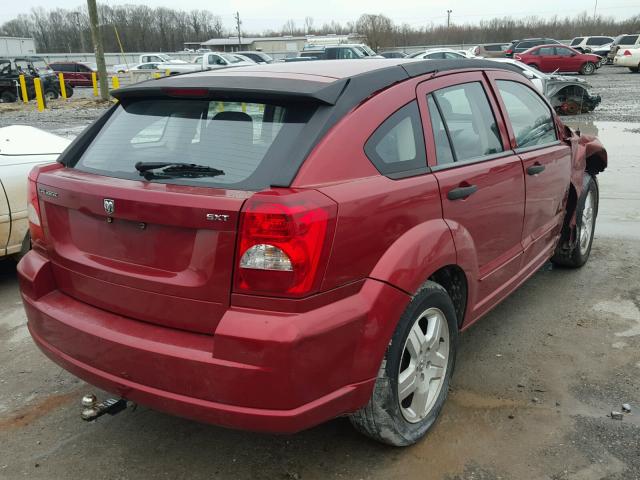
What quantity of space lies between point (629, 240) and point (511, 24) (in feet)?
292

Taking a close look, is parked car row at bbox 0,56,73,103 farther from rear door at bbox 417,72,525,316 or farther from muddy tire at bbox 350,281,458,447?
muddy tire at bbox 350,281,458,447

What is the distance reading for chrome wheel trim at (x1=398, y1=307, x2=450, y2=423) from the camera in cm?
262

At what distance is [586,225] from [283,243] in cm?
369

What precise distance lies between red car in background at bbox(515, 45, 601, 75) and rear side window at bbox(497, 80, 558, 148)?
89.1ft

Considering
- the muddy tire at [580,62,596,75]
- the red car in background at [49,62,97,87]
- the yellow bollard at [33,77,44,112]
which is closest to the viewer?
the yellow bollard at [33,77,44,112]

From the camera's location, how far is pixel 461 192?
2.83m

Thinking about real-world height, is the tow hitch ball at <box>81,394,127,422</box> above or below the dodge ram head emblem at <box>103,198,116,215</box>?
below

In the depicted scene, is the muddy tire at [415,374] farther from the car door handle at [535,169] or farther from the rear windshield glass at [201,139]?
the car door handle at [535,169]

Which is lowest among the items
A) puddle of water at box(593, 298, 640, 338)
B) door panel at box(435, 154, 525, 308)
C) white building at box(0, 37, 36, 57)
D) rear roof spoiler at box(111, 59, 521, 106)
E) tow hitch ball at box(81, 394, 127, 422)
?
puddle of water at box(593, 298, 640, 338)

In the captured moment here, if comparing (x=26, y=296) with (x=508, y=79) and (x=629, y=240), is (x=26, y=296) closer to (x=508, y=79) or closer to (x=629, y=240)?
(x=508, y=79)

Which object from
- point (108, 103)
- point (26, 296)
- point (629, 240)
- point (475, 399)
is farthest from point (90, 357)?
point (108, 103)

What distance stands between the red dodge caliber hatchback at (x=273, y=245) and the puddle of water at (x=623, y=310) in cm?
150

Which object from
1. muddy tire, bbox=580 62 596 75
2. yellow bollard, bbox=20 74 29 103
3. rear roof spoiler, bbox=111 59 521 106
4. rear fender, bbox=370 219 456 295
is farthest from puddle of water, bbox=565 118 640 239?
yellow bollard, bbox=20 74 29 103

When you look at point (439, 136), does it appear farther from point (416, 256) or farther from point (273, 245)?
point (273, 245)
